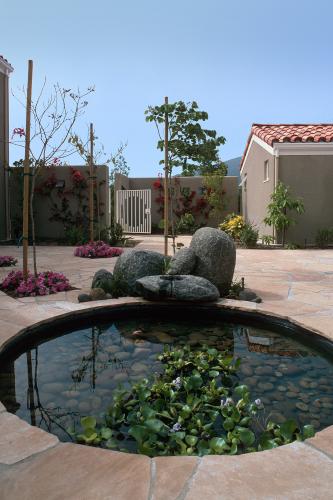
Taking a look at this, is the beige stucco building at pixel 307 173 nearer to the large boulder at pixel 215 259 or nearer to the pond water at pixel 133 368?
the large boulder at pixel 215 259

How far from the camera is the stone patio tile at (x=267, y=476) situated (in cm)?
138

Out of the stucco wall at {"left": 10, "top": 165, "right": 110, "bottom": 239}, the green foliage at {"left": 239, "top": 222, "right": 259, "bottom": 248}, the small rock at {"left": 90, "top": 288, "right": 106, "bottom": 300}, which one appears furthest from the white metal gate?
the small rock at {"left": 90, "top": 288, "right": 106, "bottom": 300}

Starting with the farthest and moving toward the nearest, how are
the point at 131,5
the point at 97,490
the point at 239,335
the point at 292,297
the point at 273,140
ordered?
the point at 273,140
the point at 131,5
the point at 292,297
the point at 239,335
the point at 97,490

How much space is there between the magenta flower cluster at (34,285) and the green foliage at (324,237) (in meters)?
7.86

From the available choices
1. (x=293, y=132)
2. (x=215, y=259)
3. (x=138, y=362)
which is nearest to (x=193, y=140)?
(x=293, y=132)

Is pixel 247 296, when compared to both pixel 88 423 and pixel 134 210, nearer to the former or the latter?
pixel 88 423

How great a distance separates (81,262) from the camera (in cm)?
752

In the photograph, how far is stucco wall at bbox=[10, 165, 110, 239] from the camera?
1172 cm

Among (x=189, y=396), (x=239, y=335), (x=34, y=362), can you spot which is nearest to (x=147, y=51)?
(x=239, y=335)

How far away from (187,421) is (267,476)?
0.73 meters

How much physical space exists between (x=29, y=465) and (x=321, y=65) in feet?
25.4

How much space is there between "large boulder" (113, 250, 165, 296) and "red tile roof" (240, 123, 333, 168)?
7.36 m

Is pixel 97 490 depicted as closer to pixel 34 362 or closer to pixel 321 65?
pixel 34 362

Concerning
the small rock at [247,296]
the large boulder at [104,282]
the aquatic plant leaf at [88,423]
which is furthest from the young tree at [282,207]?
the aquatic plant leaf at [88,423]
